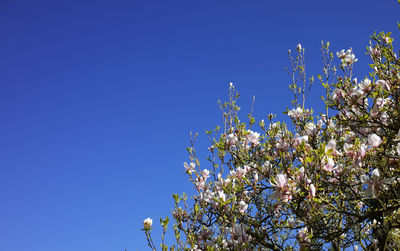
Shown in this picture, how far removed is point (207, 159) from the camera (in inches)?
176

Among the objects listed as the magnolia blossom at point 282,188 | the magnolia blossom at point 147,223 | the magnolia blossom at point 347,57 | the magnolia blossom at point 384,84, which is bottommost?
the magnolia blossom at point 282,188

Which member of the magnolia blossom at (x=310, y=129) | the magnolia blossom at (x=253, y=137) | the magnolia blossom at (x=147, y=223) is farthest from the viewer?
the magnolia blossom at (x=253, y=137)

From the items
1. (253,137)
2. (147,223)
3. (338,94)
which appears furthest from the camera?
(253,137)

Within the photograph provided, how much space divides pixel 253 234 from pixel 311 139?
1385 mm

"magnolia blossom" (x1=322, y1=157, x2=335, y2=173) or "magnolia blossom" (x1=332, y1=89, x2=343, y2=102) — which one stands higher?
"magnolia blossom" (x1=332, y1=89, x2=343, y2=102)

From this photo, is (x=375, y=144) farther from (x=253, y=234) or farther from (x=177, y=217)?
(x=177, y=217)

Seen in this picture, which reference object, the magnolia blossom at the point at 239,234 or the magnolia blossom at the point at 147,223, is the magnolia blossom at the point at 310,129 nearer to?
the magnolia blossom at the point at 239,234

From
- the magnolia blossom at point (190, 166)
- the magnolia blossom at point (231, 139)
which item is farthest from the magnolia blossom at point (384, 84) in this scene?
the magnolia blossom at point (190, 166)

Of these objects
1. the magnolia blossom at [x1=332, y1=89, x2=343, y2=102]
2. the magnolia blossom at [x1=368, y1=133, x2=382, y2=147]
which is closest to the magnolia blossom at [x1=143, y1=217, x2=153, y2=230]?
the magnolia blossom at [x1=368, y1=133, x2=382, y2=147]

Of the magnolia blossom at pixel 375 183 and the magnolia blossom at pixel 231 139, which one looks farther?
the magnolia blossom at pixel 231 139

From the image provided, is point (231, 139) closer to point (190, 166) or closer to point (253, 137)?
point (253, 137)

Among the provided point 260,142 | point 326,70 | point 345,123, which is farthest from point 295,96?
point 345,123

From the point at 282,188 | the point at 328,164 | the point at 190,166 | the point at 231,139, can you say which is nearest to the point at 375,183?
the point at 328,164

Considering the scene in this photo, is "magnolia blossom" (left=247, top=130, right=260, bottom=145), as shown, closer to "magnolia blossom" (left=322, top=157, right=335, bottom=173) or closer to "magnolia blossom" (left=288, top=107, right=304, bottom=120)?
"magnolia blossom" (left=288, top=107, right=304, bottom=120)
